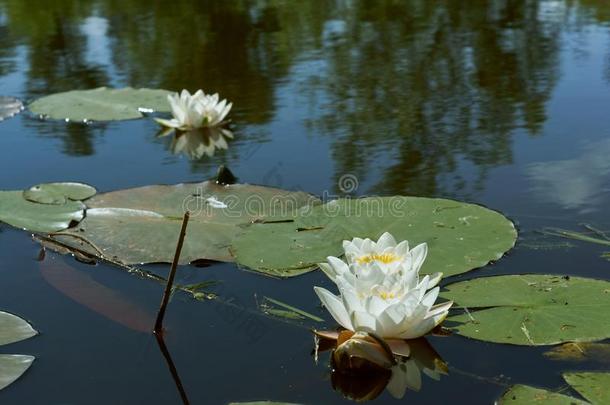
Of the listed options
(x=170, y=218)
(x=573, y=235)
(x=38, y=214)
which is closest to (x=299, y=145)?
(x=170, y=218)

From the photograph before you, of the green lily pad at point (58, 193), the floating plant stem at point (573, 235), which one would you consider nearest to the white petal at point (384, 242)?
the floating plant stem at point (573, 235)

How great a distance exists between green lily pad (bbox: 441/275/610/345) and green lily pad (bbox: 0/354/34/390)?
74cm

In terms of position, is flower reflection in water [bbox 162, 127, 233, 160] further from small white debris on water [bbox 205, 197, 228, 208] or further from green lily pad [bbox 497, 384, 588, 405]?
green lily pad [bbox 497, 384, 588, 405]

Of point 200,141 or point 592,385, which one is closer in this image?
point 592,385

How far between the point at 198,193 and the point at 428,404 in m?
1.11

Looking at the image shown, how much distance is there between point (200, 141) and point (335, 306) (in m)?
1.54

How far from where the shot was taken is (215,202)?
224 cm

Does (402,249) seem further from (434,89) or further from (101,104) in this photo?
(101,104)

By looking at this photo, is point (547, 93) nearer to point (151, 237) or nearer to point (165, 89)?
point (165, 89)

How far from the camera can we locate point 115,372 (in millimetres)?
1504

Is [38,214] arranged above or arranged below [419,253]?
below

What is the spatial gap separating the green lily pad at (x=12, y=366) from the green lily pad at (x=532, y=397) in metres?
0.78

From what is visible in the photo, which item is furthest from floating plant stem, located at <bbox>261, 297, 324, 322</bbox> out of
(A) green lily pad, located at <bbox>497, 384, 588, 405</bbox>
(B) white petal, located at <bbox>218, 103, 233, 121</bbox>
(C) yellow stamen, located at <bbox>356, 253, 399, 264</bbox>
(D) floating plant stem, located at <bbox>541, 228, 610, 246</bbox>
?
(B) white petal, located at <bbox>218, 103, 233, 121</bbox>

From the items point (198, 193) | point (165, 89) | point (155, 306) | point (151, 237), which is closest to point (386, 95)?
A: point (165, 89)
